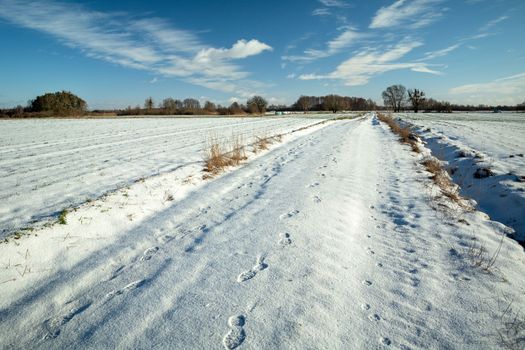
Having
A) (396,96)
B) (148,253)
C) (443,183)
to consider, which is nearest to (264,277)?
(148,253)

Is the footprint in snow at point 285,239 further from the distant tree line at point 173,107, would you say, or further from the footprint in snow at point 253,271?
the distant tree line at point 173,107

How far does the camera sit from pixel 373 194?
18.0 ft

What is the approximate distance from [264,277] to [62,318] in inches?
69.2

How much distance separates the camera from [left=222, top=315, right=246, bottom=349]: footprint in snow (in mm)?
2013

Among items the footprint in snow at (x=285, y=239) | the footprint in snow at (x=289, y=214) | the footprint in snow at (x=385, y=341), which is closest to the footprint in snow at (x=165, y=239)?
the footprint in snow at (x=285, y=239)

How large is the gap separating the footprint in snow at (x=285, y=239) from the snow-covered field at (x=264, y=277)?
0.01m

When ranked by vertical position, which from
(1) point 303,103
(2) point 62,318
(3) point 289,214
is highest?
(1) point 303,103

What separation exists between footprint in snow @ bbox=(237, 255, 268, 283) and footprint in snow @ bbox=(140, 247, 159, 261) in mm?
1192

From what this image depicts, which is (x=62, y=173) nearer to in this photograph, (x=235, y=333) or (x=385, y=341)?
(x=235, y=333)

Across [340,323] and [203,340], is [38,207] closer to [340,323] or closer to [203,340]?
[203,340]

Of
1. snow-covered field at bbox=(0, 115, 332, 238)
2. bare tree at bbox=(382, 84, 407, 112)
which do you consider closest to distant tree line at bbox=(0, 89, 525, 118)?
bare tree at bbox=(382, 84, 407, 112)

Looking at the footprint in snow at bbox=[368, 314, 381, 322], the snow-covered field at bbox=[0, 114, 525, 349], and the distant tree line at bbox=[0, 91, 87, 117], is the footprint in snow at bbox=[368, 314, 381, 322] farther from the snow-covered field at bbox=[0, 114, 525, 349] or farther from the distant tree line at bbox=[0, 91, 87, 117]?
the distant tree line at bbox=[0, 91, 87, 117]

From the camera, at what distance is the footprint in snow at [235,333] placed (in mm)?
2013

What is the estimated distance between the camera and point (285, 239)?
3.60m
